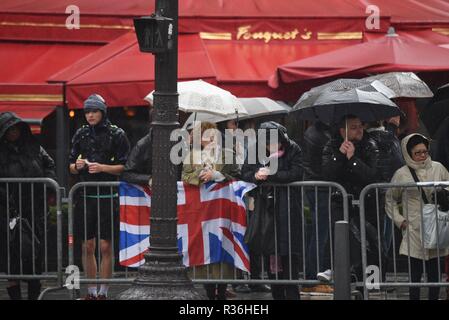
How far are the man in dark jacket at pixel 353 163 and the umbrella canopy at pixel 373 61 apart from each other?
8.44ft

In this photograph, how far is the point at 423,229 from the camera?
13.5m

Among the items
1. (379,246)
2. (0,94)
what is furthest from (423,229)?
(0,94)

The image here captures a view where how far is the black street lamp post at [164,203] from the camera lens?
1248cm

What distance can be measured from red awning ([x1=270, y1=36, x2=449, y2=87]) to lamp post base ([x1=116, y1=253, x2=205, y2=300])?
4.75 meters

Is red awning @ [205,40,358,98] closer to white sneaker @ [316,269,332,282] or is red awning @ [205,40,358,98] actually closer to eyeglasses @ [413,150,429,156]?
eyeglasses @ [413,150,429,156]

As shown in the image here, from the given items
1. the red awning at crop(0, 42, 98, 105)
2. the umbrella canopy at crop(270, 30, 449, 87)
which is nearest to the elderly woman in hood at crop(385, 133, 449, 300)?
the umbrella canopy at crop(270, 30, 449, 87)

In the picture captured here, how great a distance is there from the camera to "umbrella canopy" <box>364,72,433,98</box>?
16.2 meters

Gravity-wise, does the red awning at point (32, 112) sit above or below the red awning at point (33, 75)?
below

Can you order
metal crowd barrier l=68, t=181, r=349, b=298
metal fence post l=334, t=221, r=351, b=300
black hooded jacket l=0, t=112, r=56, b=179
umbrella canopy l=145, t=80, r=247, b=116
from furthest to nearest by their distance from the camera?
umbrella canopy l=145, t=80, r=247, b=116 < black hooded jacket l=0, t=112, r=56, b=179 < metal crowd barrier l=68, t=181, r=349, b=298 < metal fence post l=334, t=221, r=351, b=300
